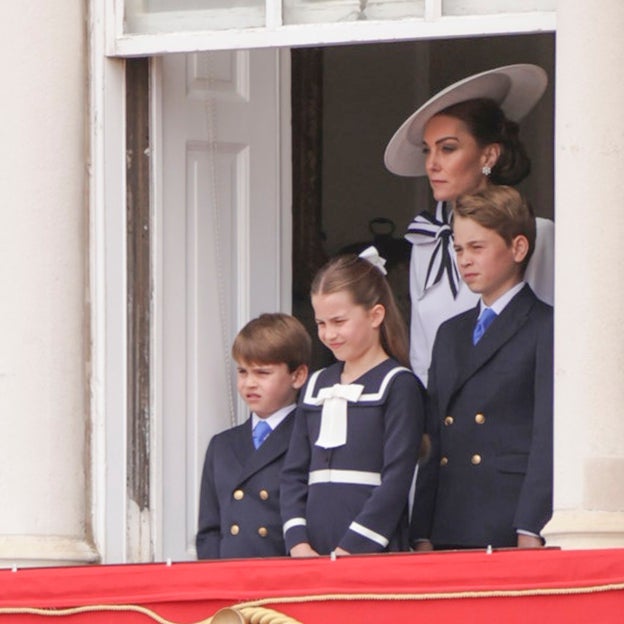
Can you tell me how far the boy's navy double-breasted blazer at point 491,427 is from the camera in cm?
666

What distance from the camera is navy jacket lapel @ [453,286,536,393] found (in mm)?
6703

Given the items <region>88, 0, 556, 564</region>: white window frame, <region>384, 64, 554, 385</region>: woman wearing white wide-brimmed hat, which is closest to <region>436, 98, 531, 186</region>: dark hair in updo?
<region>384, 64, 554, 385</region>: woman wearing white wide-brimmed hat

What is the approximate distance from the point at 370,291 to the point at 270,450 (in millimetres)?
619

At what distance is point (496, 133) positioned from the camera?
281 inches

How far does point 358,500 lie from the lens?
6.71m

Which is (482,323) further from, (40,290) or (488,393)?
(40,290)

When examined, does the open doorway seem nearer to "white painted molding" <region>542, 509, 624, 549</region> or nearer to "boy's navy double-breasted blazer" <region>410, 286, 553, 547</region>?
"boy's navy double-breasted blazer" <region>410, 286, 553, 547</region>

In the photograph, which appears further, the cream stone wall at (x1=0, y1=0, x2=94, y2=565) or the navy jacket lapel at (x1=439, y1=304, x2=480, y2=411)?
the cream stone wall at (x1=0, y1=0, x2=94, y2=565)

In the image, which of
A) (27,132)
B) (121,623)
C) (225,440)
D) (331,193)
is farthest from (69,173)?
(331,193)

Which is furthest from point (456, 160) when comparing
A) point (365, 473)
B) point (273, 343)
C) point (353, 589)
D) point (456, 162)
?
point (353, 589)

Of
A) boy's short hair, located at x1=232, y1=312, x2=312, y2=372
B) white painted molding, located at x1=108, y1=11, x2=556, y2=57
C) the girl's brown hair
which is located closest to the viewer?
white painted molding, located at x1=108, y1=11, x2=556, y2=57

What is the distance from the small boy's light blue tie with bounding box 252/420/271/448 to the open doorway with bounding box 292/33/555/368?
1.60 m

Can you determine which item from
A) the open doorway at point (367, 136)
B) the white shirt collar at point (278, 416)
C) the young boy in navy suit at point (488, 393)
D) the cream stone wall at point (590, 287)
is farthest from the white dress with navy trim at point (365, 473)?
the open doorway at point (367, 136)

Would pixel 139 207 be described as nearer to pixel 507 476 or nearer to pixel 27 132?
pixel 27 132
